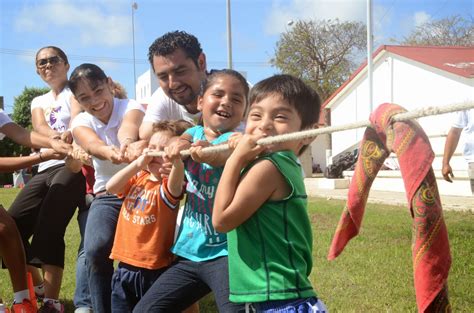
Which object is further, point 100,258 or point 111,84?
point 111,84

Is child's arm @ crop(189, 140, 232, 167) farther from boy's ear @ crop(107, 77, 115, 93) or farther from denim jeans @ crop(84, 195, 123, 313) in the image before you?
boy's ear @ crop(107, 77, 115, 93)

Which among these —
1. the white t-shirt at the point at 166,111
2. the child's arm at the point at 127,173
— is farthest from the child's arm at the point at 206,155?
the white t-shirt at the point at 166,111

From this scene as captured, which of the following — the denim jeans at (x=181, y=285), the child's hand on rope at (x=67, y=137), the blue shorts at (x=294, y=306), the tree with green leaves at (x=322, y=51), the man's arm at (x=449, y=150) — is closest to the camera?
the blue shorts at (x=294, y=306)

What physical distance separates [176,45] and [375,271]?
3.17m

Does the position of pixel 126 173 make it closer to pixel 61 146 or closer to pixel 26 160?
pixel 61 146

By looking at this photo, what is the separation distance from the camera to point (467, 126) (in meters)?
6.00

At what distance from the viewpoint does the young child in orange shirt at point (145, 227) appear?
9.98 feet

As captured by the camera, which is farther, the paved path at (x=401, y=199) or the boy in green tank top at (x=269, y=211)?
the paved path at (x=401, y=199)

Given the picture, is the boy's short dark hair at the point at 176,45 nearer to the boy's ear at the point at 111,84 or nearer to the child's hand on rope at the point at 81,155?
the boy's ear at the point at 111,84

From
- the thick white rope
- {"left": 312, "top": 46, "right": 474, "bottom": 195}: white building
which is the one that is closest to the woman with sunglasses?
the thick white rope

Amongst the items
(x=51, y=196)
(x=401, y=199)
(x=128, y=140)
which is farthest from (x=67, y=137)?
(x=401, y=199)

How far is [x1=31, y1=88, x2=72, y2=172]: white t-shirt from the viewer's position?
460 cm

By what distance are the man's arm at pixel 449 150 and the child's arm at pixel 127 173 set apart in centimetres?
361

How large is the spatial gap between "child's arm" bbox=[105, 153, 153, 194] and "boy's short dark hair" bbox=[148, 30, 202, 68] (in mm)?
658
